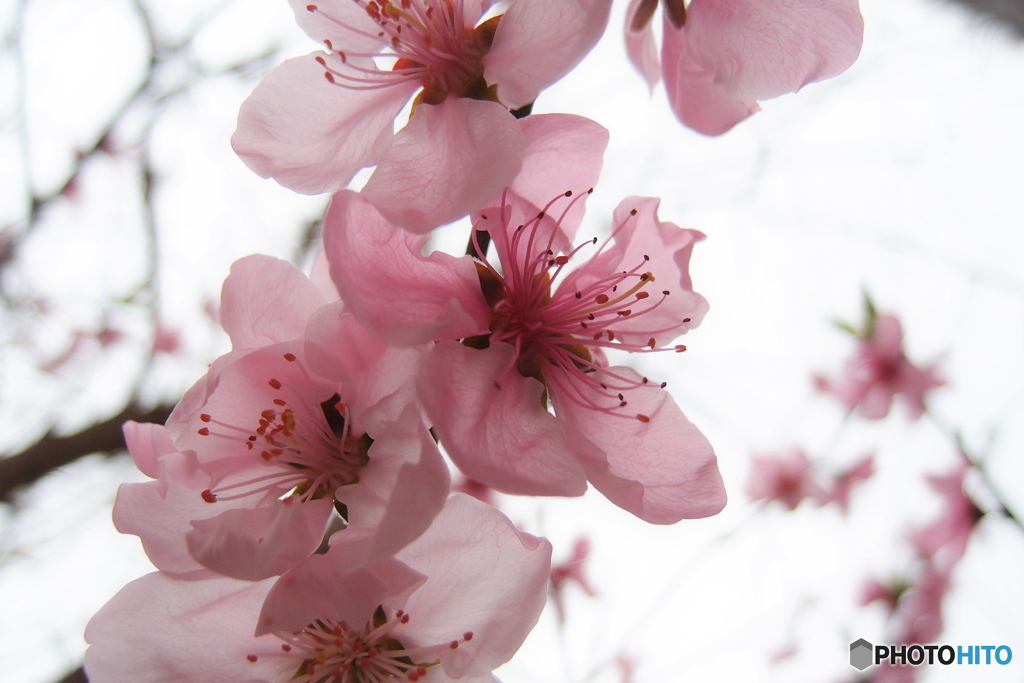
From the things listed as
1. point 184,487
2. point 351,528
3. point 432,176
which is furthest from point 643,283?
point 184,487

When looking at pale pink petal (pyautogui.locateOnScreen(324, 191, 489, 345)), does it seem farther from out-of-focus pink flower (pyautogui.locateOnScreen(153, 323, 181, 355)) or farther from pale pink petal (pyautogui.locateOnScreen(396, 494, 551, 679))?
out-of-focus pink flower (pyautogui.locateOnScreen(153, 323, 181, 355))

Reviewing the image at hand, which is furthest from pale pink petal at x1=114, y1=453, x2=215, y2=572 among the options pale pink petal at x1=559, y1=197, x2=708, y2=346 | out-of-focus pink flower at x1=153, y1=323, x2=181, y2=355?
out-of-focus pink flower at x1=153, y1=323, x2=181, y2=355

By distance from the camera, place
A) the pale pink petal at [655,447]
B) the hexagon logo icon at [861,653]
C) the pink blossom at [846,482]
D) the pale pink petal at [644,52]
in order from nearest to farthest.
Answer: the pale pink petal at [655,447] < the pale pink petal at [644,52] < the hexagon logo icon at [861,653] < the pink blossom at [846,482]

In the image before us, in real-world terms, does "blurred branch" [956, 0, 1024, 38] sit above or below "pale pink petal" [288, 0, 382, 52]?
below

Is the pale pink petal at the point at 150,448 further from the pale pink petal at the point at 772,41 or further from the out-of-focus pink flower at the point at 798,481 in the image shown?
the out-of-focus pink flower at the point at 798,481

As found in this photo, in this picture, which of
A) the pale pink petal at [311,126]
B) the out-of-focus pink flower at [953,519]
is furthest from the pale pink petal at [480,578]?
the out-of-focus pink flower at [953,519]

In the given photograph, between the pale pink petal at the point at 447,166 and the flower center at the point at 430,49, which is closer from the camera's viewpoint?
the pale pink petal at the point at 447,166

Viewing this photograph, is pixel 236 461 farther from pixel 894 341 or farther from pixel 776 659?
pixel 776 659
